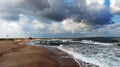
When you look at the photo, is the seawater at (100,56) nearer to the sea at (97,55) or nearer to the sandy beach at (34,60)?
the sea at (97,55)

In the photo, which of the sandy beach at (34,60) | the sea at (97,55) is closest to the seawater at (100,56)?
the sea at (97,55)

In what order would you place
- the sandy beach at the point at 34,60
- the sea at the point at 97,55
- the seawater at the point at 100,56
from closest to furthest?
the sandy beach at the point at 34,60 < the seawater at the point at 100,56 < the sea at the point at 97,55

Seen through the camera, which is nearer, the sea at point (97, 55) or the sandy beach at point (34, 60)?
the sandy beach at point (34, 60)

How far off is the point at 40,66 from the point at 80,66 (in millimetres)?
2998

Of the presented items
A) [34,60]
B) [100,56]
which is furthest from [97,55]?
[34,60]

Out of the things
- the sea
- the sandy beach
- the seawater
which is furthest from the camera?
the sea

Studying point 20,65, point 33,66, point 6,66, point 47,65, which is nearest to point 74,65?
point 47,65

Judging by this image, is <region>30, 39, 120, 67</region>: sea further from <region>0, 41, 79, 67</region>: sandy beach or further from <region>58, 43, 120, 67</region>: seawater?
<region>0, 41, 79, 67</region>: sandy beach

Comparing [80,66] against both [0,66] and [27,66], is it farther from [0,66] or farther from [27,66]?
[0,66]

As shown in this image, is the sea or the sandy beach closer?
the sandy beach

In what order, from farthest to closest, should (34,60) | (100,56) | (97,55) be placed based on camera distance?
(97,55) < (100,56) < (34,60)

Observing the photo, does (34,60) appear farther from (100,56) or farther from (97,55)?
(97,55)

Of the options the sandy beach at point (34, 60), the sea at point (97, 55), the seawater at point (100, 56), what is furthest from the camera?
the sea at point (97, 55)

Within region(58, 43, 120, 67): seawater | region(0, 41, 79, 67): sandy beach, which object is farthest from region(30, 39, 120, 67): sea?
region(0, 41, 79, 67): sandy beach
